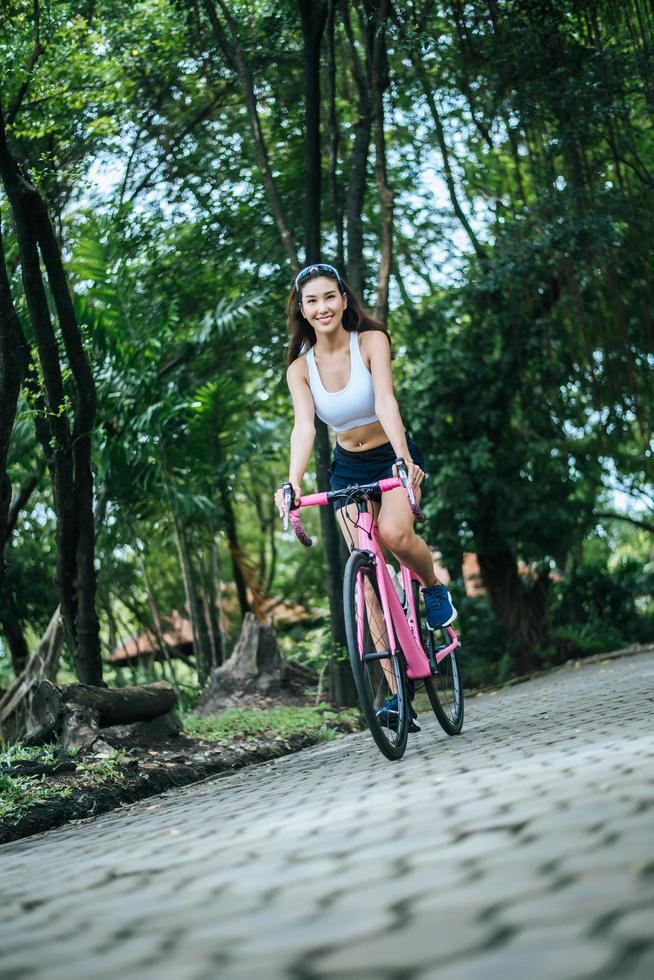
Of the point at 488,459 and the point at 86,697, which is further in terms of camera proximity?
the point at 488,459

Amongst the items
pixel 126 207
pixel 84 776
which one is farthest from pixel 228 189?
pixel 84 776

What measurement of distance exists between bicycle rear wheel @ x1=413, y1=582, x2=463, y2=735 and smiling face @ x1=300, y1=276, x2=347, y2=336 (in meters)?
1.44

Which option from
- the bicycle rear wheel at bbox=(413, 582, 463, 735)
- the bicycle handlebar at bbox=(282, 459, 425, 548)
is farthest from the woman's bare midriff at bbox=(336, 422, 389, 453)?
the bicycle rear wheel at bbox=(413, 582, 463, 735)

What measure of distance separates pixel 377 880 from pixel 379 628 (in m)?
2.80

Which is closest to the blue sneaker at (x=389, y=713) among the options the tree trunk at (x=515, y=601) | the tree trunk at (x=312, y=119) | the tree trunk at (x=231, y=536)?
the tree trunk at (x=312, y=119)

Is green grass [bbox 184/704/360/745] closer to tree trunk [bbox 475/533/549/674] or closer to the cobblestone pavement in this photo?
the cobblestone pavement

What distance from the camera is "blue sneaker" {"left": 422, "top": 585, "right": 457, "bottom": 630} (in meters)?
6.24

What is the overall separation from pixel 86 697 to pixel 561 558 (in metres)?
11.8

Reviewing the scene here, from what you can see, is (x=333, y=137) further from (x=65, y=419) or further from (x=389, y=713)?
(x=389, y=713)

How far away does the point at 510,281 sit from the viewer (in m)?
16.0

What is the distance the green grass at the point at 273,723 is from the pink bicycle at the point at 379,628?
2469mm

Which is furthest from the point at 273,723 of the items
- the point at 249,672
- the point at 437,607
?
the point at 437,607

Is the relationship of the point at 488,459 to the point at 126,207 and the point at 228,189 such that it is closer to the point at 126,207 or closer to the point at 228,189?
the point at 228,189

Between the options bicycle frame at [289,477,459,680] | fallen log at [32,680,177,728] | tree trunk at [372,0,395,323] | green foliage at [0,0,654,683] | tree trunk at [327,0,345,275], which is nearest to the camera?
bicycle frame at [289,477,459,680]
